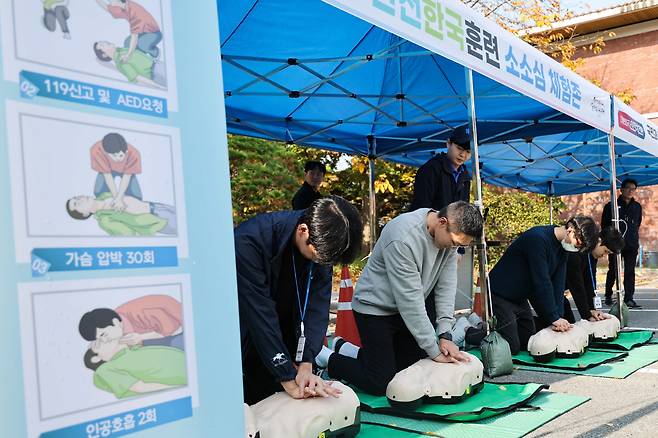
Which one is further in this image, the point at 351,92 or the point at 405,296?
the point at 351,92

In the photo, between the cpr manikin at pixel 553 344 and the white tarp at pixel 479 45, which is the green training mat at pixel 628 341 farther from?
the white tarp at pixel 479 45

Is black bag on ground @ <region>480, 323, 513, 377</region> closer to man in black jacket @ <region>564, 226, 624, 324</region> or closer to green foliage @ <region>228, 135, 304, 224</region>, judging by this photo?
man in black jacket @ <region>564, 226, 624, 324</region>

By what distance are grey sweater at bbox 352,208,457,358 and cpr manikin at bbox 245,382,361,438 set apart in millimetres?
824

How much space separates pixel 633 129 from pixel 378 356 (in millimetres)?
4804

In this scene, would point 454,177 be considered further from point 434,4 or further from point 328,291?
point 328,291

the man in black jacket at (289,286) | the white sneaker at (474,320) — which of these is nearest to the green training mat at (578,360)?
the white sneaker at (474,320)

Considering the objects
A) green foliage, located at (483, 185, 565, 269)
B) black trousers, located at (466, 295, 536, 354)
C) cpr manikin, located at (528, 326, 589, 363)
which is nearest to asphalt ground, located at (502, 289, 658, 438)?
cpr manikin, located at (528, 326, 589, 363)

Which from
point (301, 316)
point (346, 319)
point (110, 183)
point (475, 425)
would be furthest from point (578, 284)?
point (110, 183)

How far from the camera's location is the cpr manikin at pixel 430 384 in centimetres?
344

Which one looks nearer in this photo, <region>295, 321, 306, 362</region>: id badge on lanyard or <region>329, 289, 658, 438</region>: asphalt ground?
<region>295, 321, 306, 362</region>: id badge on lanyard

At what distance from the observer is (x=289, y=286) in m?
2.86

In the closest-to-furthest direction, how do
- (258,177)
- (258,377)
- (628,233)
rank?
(258,377) < (628,233) < (258,177)

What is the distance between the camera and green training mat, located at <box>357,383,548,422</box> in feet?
10.9

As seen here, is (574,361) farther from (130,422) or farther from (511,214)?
(511,214)
